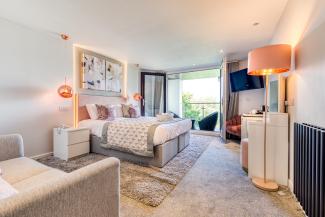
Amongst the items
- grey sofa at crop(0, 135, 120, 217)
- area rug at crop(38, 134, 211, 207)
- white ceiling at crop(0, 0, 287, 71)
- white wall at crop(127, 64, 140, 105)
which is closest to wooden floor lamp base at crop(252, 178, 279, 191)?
area rug at crop(38, 134, 211, 207)

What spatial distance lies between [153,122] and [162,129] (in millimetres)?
421

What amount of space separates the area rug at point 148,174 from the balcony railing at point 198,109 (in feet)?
10.3

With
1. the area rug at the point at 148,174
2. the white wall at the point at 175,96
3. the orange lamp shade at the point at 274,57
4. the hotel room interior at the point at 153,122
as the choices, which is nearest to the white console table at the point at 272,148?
the hotel room interior at the point at 153,122

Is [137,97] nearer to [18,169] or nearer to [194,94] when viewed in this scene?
[194,94]

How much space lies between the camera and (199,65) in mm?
5535

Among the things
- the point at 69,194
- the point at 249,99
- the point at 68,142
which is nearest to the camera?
the point at 69,194

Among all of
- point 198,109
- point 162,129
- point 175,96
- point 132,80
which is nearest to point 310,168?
point 162,129

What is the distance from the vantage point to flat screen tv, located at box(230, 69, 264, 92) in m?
4.22

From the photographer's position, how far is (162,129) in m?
2.69

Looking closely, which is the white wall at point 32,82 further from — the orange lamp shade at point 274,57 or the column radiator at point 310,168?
the column radiator at point 310,168

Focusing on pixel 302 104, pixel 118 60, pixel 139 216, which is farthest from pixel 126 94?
pixel 302 104

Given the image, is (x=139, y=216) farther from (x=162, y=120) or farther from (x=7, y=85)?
(x=7, y=85)

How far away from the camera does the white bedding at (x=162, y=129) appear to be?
263 centimetres

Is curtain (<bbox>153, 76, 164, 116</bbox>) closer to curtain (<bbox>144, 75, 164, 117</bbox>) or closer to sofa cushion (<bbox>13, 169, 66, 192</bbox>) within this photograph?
curtain (<bbox>144, 75, 164, 117</bbox>)
